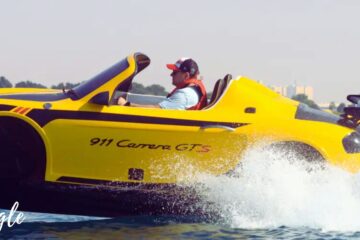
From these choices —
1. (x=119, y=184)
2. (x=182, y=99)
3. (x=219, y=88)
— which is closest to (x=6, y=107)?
(x=119, y=184)

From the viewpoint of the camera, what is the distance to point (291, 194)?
316 inches

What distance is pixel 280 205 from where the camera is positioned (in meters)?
8.05

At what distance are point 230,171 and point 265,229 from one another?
2.15ft

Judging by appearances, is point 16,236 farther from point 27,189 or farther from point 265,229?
point 265,229

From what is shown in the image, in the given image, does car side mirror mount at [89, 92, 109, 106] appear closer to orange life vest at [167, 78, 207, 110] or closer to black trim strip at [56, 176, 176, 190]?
black trim strip at [56, 176, 176, 190]

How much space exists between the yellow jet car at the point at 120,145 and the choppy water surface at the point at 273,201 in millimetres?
141

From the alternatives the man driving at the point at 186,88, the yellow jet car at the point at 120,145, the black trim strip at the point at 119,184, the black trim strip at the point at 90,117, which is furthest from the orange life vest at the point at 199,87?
the black trim strip at the point at 119,184

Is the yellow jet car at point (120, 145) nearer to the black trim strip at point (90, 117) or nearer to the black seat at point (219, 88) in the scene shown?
the black trim strip at point (90, 117)

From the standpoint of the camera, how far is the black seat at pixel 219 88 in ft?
27.2

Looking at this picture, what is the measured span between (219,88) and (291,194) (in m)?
1.35

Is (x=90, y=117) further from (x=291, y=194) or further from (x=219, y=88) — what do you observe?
(x=291, y=194)

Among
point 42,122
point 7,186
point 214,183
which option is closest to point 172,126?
point 214,183

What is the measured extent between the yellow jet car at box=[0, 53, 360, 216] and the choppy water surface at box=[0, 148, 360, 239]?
14 cm

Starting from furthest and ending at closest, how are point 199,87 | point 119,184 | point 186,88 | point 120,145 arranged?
point 199,87, point 186,88, point 119,184, point 120,145
